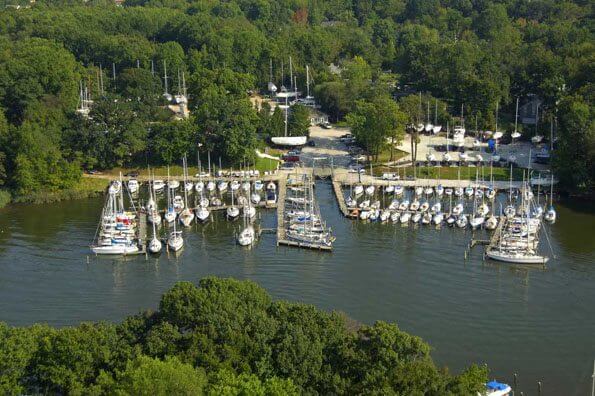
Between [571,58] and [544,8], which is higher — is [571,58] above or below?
below

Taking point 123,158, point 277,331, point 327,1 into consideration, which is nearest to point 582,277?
point 277,331

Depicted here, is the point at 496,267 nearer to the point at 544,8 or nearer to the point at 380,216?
the point at 380,216

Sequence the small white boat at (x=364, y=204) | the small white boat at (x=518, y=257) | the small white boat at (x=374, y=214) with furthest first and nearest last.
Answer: the small white boat at (x=364, y=204)
the small white boat at (x=374, y=214)
the small white boat at (x=518, y=257)

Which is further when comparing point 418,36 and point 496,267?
point 418,36

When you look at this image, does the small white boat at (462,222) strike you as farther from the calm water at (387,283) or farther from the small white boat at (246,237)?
the small white boat at (246,237)

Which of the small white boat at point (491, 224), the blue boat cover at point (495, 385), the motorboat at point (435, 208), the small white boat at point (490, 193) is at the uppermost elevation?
the small white boat at point (490, 193)

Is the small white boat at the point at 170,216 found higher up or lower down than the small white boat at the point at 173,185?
lower down

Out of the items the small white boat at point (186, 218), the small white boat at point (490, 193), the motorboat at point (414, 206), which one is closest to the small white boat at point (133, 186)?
the small white boat at point (186, 218)

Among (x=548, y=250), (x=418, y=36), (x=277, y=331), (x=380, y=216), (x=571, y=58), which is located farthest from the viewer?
(x=418, y=36)
